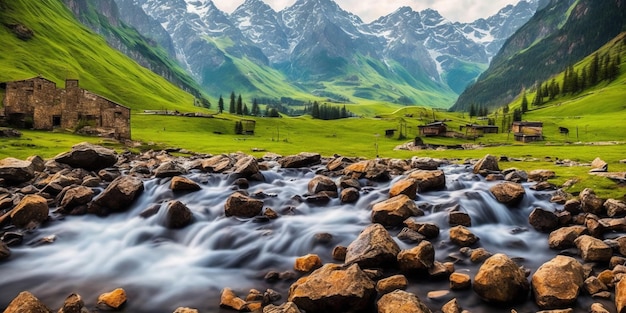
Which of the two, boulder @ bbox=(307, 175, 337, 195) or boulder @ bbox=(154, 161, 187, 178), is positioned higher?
boulder @ bbox=(154, 161, 187, 178)

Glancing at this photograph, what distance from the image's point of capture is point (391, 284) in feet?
45.9

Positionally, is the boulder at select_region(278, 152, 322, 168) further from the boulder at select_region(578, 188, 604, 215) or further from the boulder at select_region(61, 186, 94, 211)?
the boulder at select_region(578, 188, 604, 215)

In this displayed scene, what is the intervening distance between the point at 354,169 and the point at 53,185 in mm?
21345

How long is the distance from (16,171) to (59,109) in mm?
52546

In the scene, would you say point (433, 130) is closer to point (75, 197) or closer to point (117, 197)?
point (117, 197)

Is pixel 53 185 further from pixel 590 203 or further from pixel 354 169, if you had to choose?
pixel 590 203

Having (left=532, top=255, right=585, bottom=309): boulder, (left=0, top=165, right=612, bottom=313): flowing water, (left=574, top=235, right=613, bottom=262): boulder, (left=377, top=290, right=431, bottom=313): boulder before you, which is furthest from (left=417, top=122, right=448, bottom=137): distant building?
(left=377, top=290, right=431, bottom=313): boulder

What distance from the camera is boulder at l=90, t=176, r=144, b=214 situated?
953 inches

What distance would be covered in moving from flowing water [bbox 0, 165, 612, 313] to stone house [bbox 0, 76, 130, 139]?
168ft

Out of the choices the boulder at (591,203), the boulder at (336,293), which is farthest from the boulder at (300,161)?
the boulder at (336,293)

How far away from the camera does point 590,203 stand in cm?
2158

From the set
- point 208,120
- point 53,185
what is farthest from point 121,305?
point 208,120

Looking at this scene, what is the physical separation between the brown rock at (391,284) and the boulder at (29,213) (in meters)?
18.6

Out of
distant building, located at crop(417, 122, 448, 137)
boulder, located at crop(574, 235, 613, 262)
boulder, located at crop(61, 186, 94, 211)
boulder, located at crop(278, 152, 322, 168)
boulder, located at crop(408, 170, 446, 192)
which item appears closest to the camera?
boulder, located at crop(574, 235, 613, 262)
